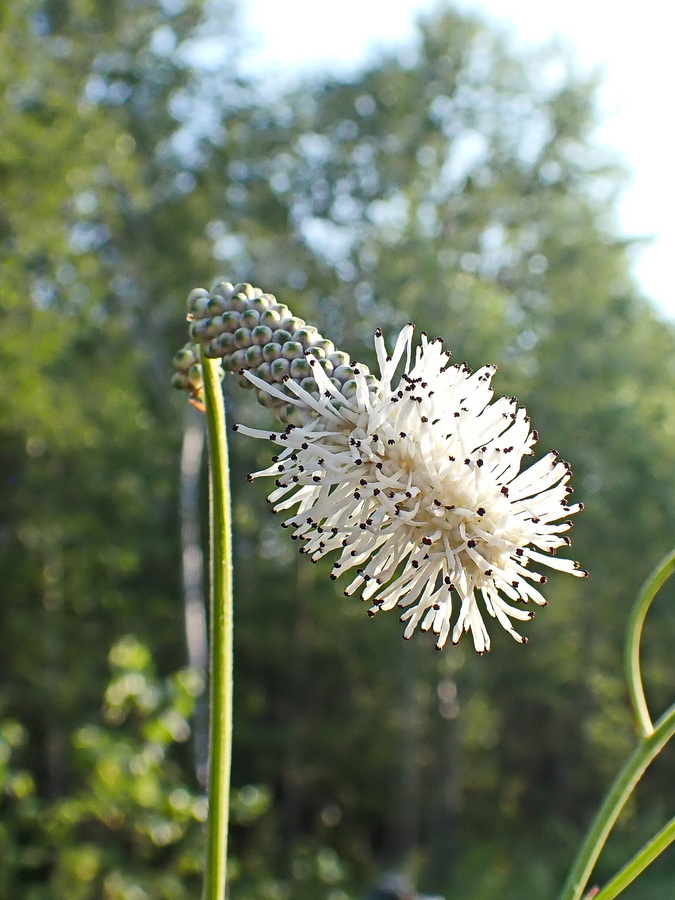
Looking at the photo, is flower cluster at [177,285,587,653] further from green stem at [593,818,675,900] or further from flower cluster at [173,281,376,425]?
green stem at [593,818,675,900]

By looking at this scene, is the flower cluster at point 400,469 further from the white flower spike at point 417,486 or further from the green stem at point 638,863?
the green stem at point 638,863

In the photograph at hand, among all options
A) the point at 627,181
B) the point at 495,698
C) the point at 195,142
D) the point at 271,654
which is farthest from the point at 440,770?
the point at 195,142

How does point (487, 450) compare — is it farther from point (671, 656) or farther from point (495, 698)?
point (495, 698)

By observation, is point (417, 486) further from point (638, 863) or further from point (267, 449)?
point (267, 449)

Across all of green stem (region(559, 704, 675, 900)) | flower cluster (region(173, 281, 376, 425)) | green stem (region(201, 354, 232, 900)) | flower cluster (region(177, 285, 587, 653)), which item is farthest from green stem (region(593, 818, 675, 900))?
flower cluster (region(173, 281, 376, 425))

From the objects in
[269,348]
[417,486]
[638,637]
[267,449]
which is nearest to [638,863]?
[638,637]
